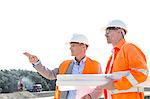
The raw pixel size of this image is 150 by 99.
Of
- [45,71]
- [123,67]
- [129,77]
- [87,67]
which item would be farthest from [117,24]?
[45,71]

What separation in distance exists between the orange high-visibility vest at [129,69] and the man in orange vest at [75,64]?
0.84m

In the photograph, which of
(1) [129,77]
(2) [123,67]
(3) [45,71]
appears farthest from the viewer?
(3) [45,71]

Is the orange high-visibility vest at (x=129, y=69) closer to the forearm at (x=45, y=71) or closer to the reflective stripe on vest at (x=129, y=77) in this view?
the reflective stripe on vest at (x=129, y=77)

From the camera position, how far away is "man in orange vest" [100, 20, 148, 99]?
4246 millimetres

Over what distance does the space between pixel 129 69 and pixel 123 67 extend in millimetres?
114

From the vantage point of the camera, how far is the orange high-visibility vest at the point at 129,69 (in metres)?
4.24

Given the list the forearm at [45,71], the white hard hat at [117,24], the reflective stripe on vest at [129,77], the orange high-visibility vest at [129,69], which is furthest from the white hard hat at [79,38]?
the reflective stripe on vest at [129,77]

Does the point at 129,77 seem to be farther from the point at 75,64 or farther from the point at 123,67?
the point at 75,64

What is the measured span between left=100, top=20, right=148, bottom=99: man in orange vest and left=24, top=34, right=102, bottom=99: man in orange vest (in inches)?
24.9

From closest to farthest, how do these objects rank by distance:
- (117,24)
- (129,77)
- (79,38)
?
(129,77), (117,24), (79,38)

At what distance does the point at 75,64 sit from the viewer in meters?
5.55

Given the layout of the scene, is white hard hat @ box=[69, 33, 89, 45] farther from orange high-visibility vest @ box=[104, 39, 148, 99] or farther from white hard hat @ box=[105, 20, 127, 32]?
orange high-visibility vest @ box=[104, 39, 148, 99]

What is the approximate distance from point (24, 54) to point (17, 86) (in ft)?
109

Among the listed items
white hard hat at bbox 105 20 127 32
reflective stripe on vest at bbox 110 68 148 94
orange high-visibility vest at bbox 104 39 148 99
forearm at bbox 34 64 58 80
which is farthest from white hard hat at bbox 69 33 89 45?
reflective stripe on vest at bbox 110 68 148 94
